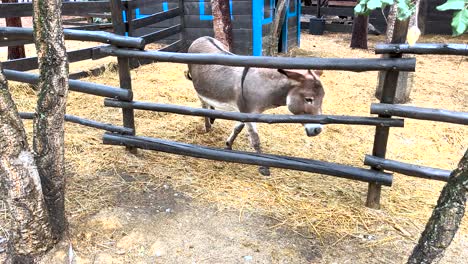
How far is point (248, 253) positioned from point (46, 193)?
143 cm

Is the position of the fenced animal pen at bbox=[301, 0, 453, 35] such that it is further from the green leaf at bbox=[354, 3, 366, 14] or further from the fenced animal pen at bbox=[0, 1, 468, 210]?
the green leaf at bbox=[354, 3, 366, 14]

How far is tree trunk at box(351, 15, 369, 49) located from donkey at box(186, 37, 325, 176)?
257 inches

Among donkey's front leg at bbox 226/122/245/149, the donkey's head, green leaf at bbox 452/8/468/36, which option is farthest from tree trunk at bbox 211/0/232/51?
green leaf at bbox 452/8/468/36

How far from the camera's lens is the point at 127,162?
4055mm

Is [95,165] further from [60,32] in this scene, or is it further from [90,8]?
[90,8]

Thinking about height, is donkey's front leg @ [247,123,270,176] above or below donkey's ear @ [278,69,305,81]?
below

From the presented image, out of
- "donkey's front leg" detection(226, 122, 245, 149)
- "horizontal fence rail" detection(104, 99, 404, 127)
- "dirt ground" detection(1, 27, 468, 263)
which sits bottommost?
"dirt ground" detection(1, 27, 468, 263)

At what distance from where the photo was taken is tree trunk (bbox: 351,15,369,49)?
32.6 feet

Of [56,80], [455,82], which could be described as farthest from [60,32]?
[455,82]

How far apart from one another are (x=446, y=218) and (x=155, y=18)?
7.17 m

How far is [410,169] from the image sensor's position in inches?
121

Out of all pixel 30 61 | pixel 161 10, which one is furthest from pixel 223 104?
pixel 161 10

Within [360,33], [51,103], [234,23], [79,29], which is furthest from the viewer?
[360,33]

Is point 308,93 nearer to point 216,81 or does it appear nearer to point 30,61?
point 216,81
